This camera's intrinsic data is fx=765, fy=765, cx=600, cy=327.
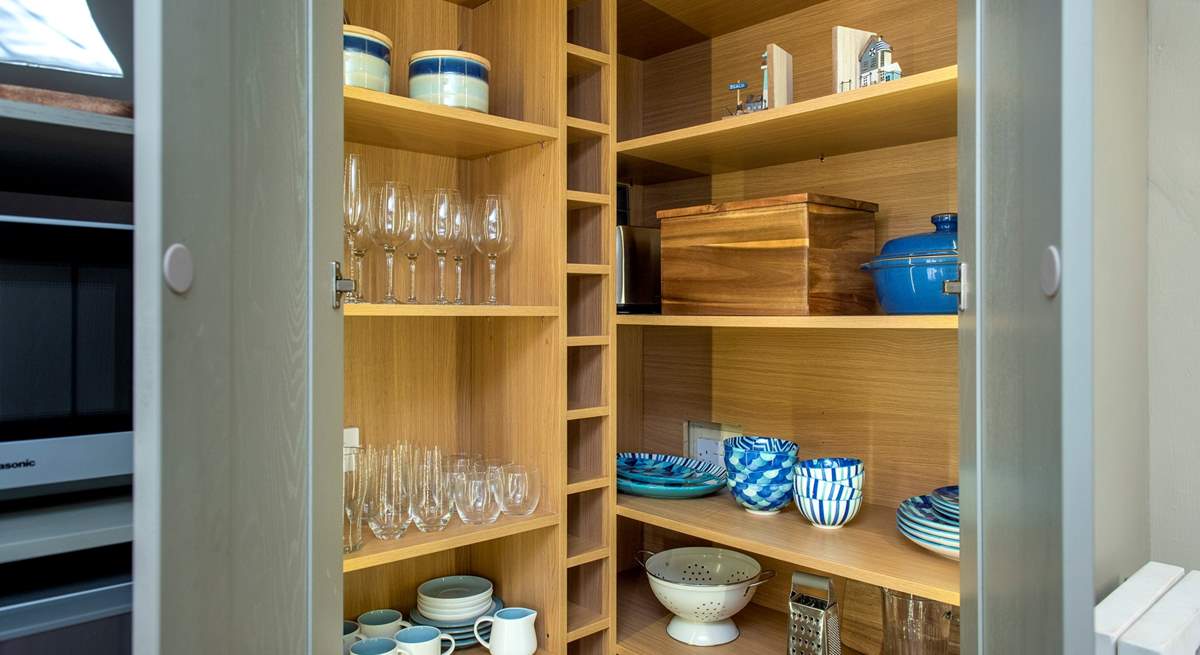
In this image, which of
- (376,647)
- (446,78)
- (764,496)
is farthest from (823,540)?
(446,78)

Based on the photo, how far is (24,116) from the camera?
0.77 meters

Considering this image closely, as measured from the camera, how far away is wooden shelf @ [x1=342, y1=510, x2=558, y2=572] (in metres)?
1.33

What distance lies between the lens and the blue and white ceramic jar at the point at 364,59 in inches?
53.1

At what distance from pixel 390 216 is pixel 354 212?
8 centimetres

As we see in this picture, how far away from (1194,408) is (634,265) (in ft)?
3.53

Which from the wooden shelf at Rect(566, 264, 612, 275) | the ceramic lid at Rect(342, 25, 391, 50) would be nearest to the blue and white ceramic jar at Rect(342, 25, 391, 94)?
the ceramic lid at Rect(342, 25, 391, 50)

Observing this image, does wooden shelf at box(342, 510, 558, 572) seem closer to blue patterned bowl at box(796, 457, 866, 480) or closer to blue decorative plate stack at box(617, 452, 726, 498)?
blue decorative plate stack at box(617, 452, 726, 498)

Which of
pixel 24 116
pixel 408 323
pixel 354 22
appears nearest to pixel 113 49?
pixel 24 116

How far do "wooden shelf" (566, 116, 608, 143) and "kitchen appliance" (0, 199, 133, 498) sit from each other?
0.92 m

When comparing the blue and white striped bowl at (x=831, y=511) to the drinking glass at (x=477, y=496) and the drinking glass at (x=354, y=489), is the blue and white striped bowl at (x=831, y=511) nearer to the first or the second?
the drinking glass at (x=477, y=496)

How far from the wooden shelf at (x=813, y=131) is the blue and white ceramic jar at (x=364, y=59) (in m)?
0.55

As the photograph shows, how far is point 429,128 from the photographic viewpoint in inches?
59.7

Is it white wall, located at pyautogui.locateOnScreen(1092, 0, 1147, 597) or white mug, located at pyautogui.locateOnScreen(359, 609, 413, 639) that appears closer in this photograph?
white wall, located at pyautogui.locateOnScreen(1092, 0, 1147, 597)

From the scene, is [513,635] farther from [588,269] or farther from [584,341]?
[588,269]
